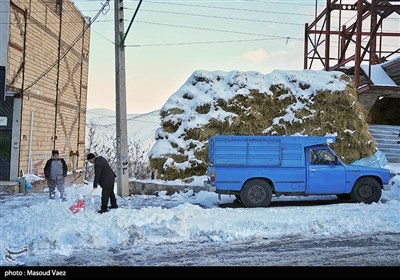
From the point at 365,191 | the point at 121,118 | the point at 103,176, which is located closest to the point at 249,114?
the point at 121,118

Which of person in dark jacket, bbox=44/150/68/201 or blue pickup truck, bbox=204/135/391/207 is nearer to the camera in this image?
blue pickup truck, bbox=204/135/391/207

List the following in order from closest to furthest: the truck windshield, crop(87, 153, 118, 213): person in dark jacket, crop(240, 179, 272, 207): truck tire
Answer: crop(87, 153, 118, 213): person in dark jacket < crop(240, 179, 272, 207): truck tire < the truck windshield

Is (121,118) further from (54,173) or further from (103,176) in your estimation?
(103,176)

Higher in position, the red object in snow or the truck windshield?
the truck windshield

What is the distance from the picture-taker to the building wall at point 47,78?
65.1 feet

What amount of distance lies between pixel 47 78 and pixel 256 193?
15.6 metres

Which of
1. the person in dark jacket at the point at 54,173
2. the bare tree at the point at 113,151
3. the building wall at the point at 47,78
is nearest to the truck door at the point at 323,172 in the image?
the person in dark jacket at the point at 54,173

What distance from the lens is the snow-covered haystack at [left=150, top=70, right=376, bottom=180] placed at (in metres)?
16.9

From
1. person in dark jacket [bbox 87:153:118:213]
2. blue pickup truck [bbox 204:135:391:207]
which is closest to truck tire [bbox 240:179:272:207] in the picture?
blue pickup truck [bbox 204:135:391:207]

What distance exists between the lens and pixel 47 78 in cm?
2331

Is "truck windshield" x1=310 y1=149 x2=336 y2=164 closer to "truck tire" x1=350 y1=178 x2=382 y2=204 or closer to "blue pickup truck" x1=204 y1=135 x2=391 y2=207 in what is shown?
"blue pickup truck" x1=204 y1=135 x2=391 y2=207
